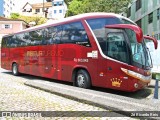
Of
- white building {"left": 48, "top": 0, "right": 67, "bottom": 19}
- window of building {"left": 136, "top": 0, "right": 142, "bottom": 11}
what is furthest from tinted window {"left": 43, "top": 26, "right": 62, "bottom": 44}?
white building {"left": 48, "top": 0, "right": 67, "bottom": 19}

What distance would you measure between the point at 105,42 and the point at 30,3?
10581 centimetres

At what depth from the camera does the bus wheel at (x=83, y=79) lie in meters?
12.1

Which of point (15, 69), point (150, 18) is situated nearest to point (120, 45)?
point (15, 69)

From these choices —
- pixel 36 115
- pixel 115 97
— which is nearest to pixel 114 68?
pixel 115 97

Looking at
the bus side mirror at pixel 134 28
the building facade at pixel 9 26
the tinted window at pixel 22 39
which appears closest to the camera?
the bus side mirror at pixel 134 28

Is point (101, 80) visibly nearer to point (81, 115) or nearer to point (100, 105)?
point (100, 105)

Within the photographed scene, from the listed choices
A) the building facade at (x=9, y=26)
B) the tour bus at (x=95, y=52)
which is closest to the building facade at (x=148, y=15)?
the tour bus at (x=95, y=52)

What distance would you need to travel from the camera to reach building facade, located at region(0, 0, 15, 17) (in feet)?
289

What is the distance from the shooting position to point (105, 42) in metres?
11.2

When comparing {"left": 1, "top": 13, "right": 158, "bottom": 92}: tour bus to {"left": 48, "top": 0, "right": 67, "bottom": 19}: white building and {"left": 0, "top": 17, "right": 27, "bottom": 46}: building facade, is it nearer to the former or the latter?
{"left": 0, "top": 17, "right": 27, "bottom": 46}: building facade

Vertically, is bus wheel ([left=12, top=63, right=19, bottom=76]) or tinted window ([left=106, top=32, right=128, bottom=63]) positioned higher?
tinted window ([left=106, top=32, right=128, bottom=63])

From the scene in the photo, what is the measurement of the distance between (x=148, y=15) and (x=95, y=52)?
2425cm

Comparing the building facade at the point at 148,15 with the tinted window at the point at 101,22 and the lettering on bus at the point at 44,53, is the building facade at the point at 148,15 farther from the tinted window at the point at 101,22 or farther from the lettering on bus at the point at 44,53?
the tinted window at the point at 101,22

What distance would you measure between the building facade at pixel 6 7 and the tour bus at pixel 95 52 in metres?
76.5
